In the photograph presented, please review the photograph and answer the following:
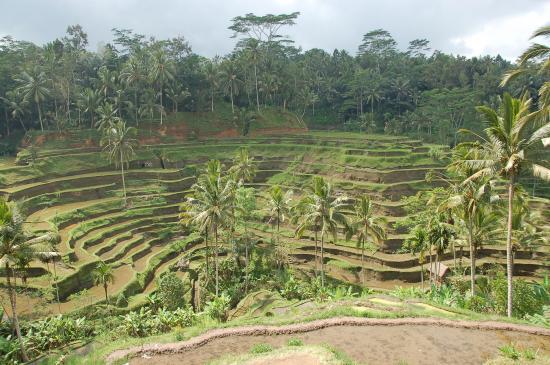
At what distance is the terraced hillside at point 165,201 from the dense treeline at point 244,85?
861 centimetres

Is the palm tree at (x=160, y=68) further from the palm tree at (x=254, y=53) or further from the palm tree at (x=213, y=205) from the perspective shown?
the palm tree at (x=213, y=205)

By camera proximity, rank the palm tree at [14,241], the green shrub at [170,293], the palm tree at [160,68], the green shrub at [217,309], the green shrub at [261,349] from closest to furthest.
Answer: the green shrub at [261,349] → the palm tree at [14,241] → the green shrub at [217,309] → the green shrub at [170,293] → the palm tree at [160,68]

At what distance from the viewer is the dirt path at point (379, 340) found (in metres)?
13.4

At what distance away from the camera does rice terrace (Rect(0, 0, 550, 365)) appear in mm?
15078

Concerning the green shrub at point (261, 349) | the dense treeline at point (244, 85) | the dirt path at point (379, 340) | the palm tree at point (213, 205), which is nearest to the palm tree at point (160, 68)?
the dense treeline at point (244, 85)

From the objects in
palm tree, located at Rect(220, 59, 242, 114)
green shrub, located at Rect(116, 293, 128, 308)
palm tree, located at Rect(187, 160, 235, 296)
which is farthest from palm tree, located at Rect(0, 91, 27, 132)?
palm tree, located at Rect(187, 160, 235, 296)

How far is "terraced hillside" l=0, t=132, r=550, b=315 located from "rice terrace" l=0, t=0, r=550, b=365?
219 millimetres

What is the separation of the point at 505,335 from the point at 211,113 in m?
59.9

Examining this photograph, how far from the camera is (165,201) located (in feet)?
156

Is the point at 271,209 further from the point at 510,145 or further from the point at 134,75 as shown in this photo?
the point at 134,75

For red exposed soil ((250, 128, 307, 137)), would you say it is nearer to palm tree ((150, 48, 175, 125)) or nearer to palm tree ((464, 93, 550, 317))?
palm tree ((150, 48, 175, 125))

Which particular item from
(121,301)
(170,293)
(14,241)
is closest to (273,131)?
(170,293)

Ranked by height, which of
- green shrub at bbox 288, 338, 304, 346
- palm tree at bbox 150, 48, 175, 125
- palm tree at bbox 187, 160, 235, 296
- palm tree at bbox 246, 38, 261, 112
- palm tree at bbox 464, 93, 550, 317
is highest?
palm tree at bbox 246, 38, 261, 112

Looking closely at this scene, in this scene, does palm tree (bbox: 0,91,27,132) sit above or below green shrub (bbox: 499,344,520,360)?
above
